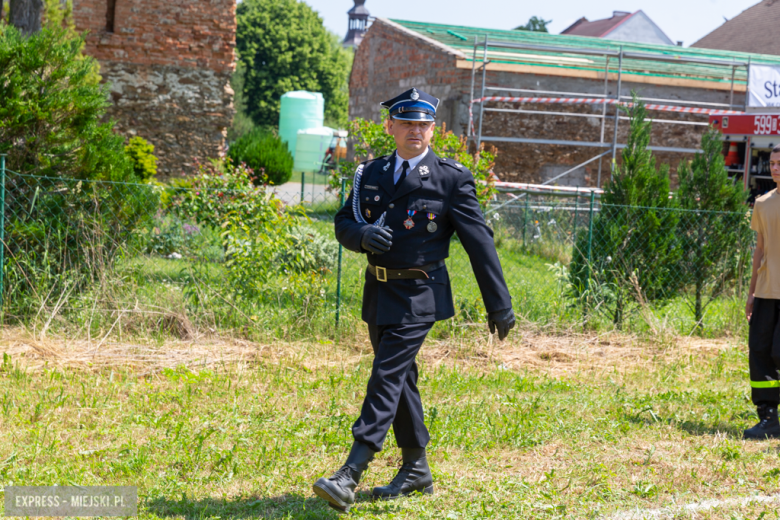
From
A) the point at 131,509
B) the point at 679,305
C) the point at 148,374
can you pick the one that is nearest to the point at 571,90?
the point at 679,305

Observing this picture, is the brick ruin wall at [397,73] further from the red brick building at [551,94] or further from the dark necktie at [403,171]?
the dark necktie at [403,171]

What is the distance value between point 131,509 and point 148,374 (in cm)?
206

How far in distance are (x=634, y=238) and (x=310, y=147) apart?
88.2 ft

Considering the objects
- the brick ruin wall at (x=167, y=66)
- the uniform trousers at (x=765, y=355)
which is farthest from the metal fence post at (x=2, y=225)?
the brick ruin wall at (x=167, y=66)

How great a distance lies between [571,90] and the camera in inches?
658

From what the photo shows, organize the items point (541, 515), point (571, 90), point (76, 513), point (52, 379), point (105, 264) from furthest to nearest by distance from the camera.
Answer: point (571, 90) → point (105, 264) → point (52, 379) → point (541, 515) → point (76, 513)

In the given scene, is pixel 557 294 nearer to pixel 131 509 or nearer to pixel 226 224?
pixel 226 224

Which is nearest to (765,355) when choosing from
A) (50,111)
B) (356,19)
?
(50,111)

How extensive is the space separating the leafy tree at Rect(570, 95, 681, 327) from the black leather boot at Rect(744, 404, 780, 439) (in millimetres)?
2564

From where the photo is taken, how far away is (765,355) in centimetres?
462

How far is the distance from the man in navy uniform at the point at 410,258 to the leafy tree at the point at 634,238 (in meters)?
3.98

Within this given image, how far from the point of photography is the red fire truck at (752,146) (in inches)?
497

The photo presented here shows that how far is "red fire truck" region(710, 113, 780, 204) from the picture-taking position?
41.4 feet

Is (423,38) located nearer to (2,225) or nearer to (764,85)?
(764,85)
